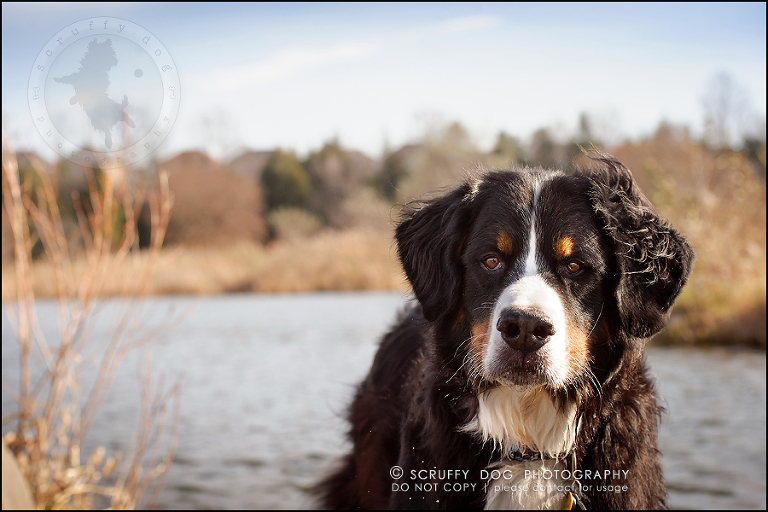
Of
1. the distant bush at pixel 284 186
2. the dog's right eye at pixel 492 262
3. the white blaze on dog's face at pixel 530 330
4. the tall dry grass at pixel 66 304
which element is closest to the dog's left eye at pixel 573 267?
the white blaze on dog's face at pixel 530 330

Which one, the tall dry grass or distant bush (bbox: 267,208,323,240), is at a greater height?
distant bush (bbox: 267,208,323,240)

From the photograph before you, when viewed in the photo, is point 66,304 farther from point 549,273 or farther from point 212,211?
point 212,211

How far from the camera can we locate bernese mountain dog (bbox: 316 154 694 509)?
104 inches

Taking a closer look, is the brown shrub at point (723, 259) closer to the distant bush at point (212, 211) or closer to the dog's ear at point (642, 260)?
the dog's ear at point (642, 260)

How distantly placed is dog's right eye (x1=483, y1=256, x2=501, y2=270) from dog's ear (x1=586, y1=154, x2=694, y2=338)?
50 centimetres

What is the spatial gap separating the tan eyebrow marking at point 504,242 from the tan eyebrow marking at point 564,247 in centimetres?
19

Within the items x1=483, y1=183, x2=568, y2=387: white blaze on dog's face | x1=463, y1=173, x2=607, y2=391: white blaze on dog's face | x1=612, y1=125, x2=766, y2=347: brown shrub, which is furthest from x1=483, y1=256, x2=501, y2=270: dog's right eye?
x1=612, y1=125, x2=766, y2=347: brown shrub

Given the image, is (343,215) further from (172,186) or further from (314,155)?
(172,186)

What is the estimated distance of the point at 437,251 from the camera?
295 centimetres

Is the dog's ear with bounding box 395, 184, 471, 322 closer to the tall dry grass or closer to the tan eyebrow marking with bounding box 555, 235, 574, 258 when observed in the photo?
the tan eyebrow marking with bounding box 555, 235, 574, 258

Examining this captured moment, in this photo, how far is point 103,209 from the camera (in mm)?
3844

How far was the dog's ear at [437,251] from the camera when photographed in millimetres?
2867

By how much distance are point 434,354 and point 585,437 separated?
738 mm

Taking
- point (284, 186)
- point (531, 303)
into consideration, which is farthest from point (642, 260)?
point (284, 186)
